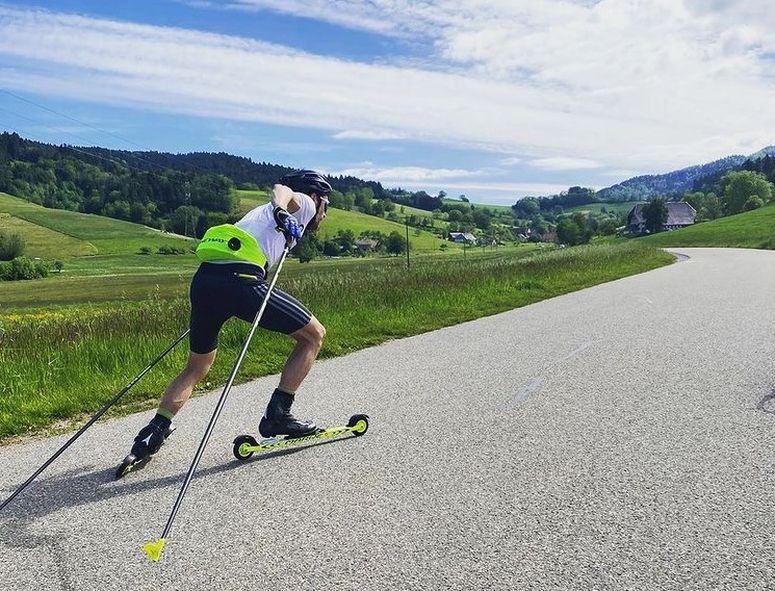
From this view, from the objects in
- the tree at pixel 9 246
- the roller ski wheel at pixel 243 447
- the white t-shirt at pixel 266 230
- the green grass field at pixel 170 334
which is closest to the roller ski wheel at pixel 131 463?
the roller ski wheel at pixel 243 447

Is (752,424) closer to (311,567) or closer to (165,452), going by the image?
(311,567)

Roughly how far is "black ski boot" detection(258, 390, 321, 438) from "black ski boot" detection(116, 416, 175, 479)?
76 cm

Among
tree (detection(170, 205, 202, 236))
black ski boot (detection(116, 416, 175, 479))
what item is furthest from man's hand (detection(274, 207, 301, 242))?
tree (detection(170, 205, 202, 236))

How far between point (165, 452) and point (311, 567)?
7.59 feet

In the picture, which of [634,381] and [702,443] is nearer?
[702,443]

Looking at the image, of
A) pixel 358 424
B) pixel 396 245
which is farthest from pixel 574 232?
pixel 358 424

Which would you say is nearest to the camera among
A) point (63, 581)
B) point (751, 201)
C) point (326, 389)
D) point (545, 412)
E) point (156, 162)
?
point (63, 581)

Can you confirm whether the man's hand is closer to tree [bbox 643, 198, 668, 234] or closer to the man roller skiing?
the man roller skiing

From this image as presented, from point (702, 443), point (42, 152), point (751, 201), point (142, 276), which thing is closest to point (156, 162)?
point (42, 152)

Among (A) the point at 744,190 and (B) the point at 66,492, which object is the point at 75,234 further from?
(A) the point at 744,190

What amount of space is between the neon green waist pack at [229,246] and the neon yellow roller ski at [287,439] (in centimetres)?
137

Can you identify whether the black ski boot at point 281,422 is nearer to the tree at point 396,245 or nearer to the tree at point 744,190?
the tree at point 396,245

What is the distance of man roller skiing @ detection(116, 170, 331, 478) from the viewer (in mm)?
4582

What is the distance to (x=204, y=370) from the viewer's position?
487cm
